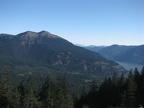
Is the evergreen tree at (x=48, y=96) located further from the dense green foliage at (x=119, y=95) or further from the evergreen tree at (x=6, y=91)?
the dense green foliage at (x=119, y=95)

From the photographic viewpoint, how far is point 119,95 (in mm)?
100125

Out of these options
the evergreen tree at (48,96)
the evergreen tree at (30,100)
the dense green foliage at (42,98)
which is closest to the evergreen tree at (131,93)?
the dense green foliage at (42,98)

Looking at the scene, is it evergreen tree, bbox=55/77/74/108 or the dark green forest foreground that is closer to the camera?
evergreen tree, bbox=55/77/74/108

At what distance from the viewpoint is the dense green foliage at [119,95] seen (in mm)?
90756

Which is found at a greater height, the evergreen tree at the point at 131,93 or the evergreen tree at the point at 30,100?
the evergreen tree at the point at 131,93

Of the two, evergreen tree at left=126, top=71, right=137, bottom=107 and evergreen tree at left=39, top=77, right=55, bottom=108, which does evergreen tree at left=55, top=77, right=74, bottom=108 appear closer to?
evergreen tree at left=39, top=77, right=55, bottom=108

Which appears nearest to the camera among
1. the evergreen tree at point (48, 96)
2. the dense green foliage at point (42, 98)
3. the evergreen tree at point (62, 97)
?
the evergreen tree at point (62, 97)

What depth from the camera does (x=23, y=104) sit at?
90.3 meters

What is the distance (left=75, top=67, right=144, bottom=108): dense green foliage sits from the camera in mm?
90756

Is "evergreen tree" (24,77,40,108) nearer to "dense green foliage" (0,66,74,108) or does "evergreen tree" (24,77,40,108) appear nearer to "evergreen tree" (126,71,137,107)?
"dense green foliage" (0,66,74,108)

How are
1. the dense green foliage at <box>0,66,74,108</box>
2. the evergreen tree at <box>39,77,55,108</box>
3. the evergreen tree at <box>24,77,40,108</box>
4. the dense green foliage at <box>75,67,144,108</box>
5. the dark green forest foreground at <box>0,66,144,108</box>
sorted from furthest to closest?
the dense green foliage at <box>75,67,144,108</box>, the evergreen tree at <box>24,77,40,108</box>, the dark green forest foreground at <box>0,66,144,108</box>, the evergreen tree at <box>39,77,55,108</box>, the dense green foliage at <box>0,66,74,108</box>

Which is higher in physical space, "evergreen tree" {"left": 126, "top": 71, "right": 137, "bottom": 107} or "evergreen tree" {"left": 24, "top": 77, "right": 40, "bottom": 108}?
"evergreen tree" {"left": 126, "top": 71, "right": 137, "bottom": 107}

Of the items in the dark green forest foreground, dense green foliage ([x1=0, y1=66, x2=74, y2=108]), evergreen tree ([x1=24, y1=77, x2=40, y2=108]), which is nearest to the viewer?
dense green foliage ([x1=0, y1=66, x2=74, y2=108])

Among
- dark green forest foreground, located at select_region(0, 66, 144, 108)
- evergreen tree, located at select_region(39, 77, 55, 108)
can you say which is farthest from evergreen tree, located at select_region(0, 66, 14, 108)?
evergreen tree, located at select_region(39, 77, 55, 108)
